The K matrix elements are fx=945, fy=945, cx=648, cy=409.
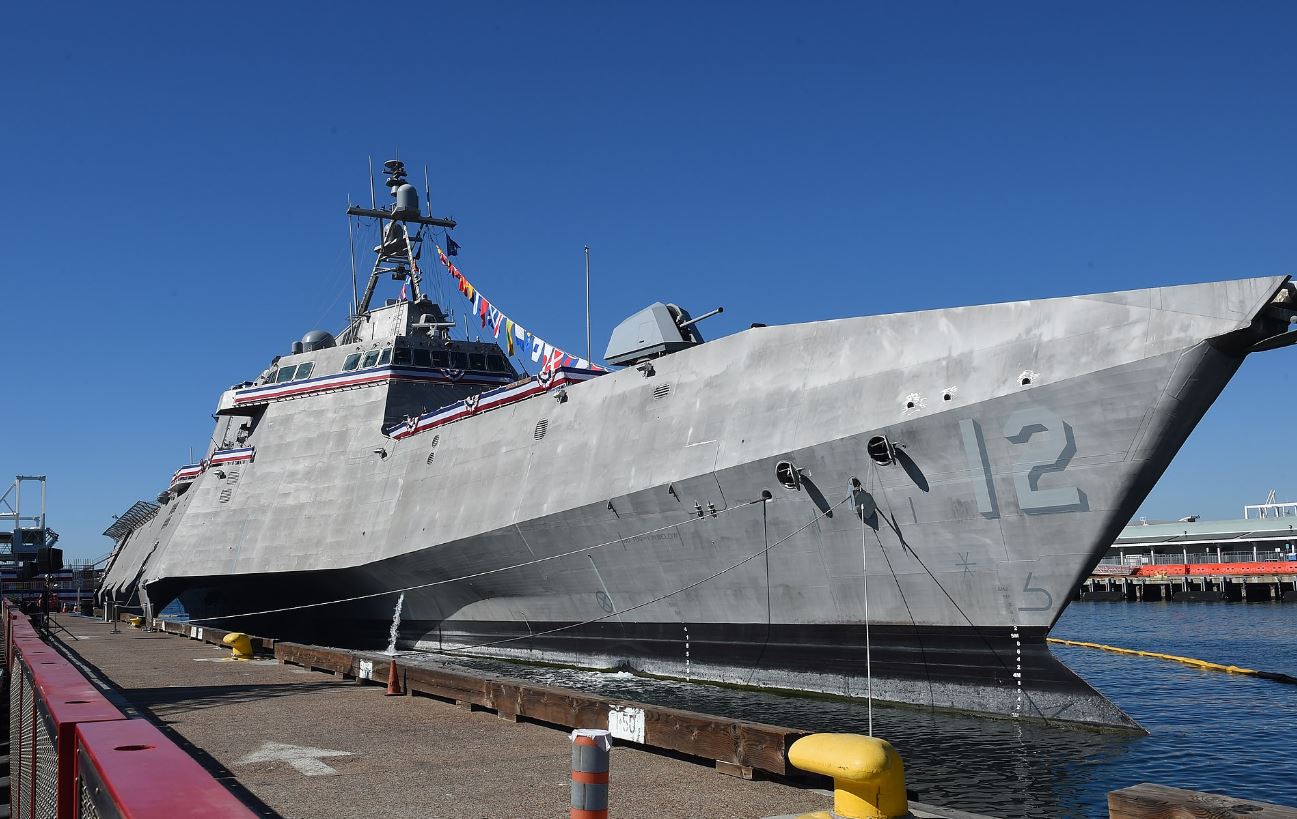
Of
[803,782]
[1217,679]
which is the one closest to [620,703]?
[803,782]

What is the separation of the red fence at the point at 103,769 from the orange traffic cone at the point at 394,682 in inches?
245

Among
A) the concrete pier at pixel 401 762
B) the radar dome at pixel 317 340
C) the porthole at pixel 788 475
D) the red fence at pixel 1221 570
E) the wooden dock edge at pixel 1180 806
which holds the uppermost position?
the radar dome at pixel 317 340

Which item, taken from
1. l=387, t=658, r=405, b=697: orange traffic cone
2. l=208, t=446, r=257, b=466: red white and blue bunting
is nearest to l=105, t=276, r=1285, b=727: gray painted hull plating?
l=387, t=658, r=405, b=697: orange traffic cone

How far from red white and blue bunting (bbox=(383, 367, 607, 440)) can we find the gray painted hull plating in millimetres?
333

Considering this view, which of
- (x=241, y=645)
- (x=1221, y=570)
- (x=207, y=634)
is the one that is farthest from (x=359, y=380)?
(x=1221, y=570)

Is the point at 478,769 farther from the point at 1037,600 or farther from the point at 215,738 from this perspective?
the point at 1037,600

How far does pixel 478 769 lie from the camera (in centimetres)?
754

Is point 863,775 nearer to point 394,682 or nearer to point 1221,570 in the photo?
point 394,682

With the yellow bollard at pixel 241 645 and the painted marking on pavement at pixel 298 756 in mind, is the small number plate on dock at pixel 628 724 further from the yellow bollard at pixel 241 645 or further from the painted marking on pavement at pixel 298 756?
the yellow bollard at pixel 241 645

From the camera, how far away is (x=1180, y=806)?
4375mm

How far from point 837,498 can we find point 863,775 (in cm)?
798

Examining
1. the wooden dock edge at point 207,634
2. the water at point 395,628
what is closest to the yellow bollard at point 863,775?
the wooden dock edge at point 207,634

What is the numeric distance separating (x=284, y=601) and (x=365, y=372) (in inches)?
259

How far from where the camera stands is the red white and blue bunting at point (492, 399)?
61.5 feet
